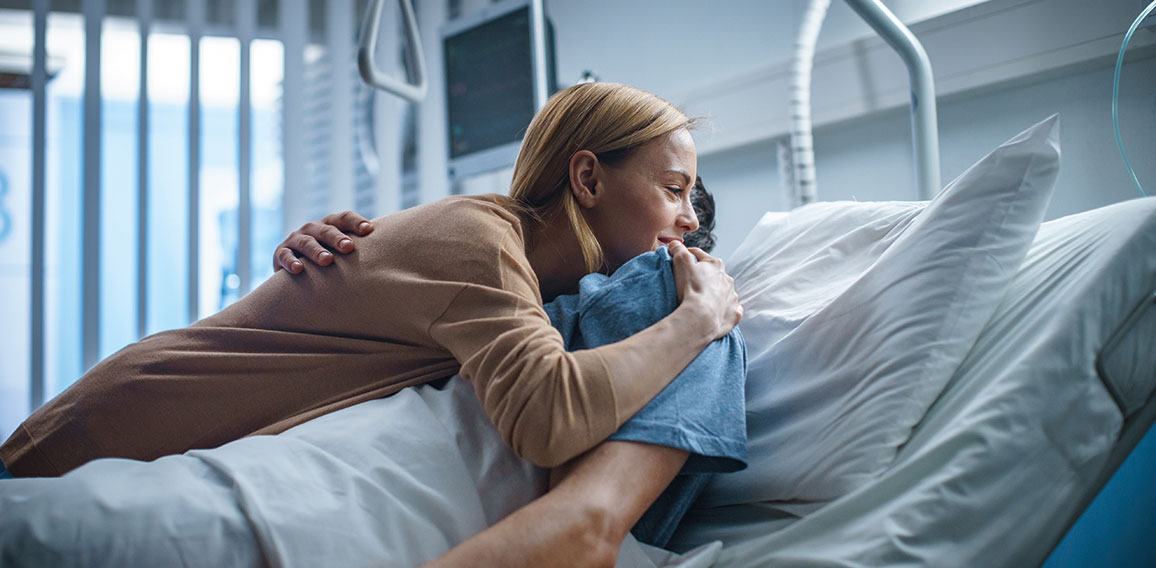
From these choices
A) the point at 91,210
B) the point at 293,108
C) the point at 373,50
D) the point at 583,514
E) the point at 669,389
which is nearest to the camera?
the point at 583,514

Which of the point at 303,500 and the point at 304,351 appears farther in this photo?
the point at 304,351

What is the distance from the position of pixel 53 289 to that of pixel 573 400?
118 inches

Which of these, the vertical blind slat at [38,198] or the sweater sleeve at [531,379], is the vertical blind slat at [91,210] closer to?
the vertical blind slat at [38,198]

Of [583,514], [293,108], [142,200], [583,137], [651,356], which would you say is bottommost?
[583,514]

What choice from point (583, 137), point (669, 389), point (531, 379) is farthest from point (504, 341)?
point (583, 137)

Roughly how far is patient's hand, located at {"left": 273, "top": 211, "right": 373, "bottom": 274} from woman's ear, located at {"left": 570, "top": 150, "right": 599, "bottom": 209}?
28 centimetres

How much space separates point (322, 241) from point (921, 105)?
887 millimetres

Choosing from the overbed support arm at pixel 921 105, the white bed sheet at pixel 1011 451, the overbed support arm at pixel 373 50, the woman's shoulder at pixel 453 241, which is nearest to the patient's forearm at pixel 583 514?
the white bed sheet at pixel 1011 451

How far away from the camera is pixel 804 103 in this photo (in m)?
1.39

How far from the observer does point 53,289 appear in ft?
9.60

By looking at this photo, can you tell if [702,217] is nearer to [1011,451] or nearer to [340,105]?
[1011,451]

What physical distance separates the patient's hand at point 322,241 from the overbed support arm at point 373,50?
73cm

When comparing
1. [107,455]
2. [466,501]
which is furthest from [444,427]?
[107,455]

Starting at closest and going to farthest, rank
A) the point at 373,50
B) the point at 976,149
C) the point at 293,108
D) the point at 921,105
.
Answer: the point at 921,105, the point at 976,149, the point at 373,50, the point at 293,108
